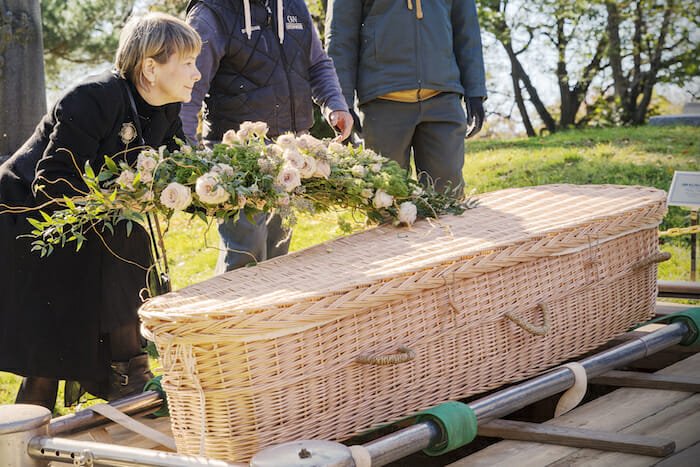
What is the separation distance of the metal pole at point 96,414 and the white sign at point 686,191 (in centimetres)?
317

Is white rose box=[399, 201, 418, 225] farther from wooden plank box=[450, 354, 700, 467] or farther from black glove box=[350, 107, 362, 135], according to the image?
black glove box=[350, 107, 362, 135]

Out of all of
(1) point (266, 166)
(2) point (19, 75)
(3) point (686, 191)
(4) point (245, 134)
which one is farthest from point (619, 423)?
(2) point (19, 75)

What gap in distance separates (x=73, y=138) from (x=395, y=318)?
3.84 ft

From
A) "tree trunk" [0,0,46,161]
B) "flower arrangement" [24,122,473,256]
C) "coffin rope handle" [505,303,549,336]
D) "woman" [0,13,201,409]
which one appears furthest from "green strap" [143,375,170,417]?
"tree trunk" [0,0,46,161]

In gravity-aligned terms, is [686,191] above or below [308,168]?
below

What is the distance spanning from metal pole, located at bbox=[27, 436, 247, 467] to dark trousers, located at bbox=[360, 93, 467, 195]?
229 cm

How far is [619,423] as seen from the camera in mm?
2650

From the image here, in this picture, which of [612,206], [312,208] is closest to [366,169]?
[312,208]

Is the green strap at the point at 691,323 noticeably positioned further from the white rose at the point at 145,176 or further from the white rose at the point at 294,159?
the white rose at the point at 145,176

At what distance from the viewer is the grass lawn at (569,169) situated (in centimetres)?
670

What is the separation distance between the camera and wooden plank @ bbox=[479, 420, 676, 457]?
7.77 ft

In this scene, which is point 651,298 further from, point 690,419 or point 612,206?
point 690,419

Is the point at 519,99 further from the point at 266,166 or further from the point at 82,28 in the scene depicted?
the point at 266,166

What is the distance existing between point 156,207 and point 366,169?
0.71 meters
